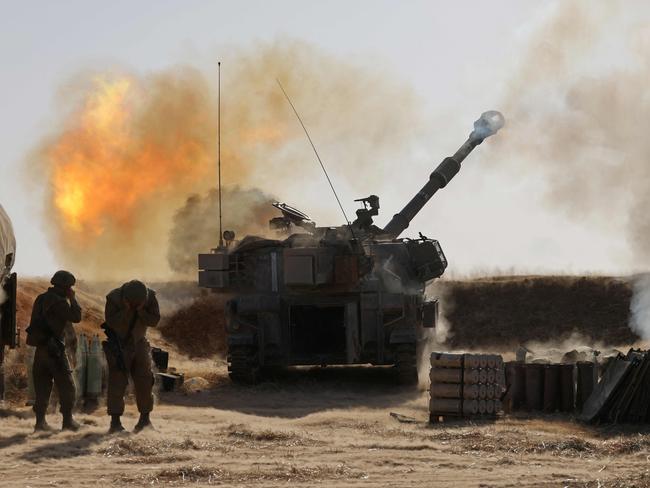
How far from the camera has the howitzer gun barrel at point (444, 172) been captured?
28016mm

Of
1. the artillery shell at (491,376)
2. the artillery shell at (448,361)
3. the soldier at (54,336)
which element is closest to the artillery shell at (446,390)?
the artillery shell at (448,361)

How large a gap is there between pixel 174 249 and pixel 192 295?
294 inches

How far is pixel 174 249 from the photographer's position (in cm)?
4703

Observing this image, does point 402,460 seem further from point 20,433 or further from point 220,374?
point 220,374

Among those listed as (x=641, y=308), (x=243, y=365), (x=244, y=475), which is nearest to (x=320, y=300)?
(x=243, y=365)

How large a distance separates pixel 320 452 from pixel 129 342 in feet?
8.83

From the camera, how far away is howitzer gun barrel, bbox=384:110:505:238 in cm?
2802

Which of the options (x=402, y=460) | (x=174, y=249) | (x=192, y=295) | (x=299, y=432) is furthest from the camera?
(x=174, y=249)

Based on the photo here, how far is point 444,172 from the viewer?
28.5 meters

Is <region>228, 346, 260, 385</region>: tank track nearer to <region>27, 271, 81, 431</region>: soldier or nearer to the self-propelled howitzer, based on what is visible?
the self-propelled howitzer

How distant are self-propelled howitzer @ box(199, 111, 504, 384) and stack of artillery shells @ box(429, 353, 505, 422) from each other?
6.19m

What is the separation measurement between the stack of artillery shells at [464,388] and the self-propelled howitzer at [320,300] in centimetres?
619

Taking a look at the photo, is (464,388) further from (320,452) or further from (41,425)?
(41,425)

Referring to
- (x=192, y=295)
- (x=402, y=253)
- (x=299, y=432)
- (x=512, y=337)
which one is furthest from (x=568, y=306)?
(x=299, y=432)
